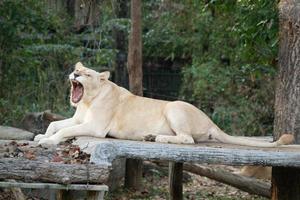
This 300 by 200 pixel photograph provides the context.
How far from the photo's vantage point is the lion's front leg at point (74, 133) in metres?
7.51

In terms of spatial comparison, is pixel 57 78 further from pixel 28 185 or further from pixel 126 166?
pixel 28 185

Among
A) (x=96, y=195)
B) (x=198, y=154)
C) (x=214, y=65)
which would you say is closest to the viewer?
(x=96, y=195)

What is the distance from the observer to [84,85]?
8.18 metres

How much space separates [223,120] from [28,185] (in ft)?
34.5

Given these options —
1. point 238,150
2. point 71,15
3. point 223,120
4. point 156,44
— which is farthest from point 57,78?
point 238,150

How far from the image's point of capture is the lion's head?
321 inches

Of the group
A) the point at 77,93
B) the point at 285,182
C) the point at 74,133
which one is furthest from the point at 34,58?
the point at 285,182

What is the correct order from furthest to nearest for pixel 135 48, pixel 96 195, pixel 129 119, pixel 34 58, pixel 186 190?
pixel 34 58 → pixel 186 190 → pixel 135 48 → pixel 129 119 → pixel 96 195

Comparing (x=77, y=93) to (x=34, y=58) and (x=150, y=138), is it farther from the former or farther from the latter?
(x=34, y=58)

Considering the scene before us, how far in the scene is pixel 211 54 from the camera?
1755 cm

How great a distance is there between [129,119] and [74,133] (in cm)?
69

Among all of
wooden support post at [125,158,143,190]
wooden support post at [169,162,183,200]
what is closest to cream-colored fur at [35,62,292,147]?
wooden support post at [169,162,183,200]

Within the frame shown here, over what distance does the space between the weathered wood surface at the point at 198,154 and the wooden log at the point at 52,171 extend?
367 millimetres

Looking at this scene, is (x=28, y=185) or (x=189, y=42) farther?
(x=189, y=42)
